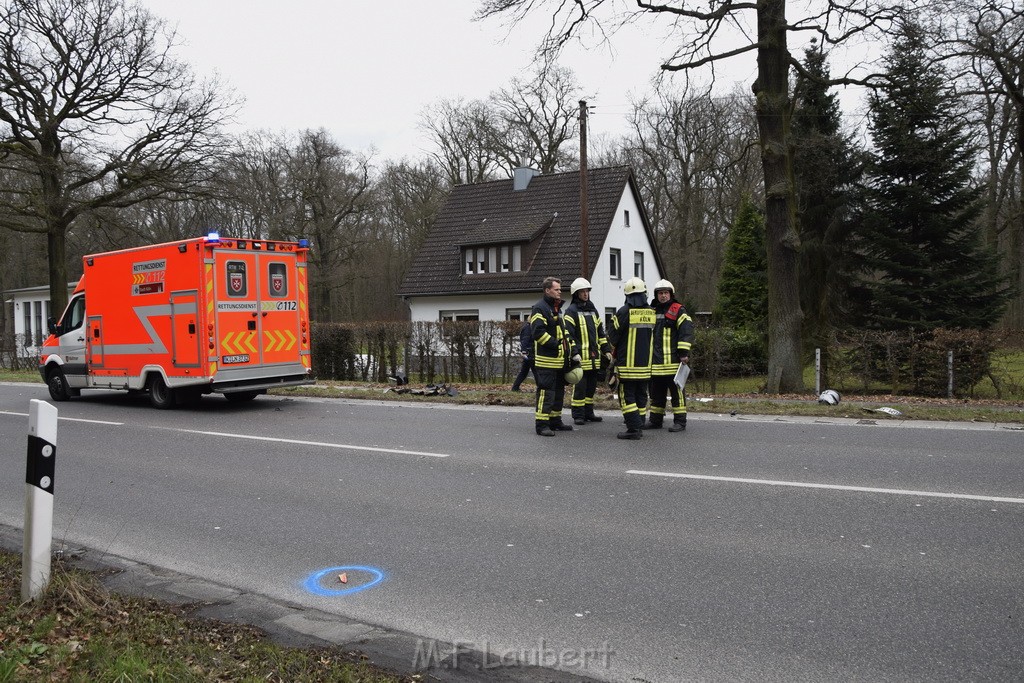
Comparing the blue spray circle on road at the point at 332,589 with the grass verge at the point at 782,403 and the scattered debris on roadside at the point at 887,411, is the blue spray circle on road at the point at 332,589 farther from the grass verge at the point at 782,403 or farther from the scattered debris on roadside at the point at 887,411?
the scattered debris on roadside at the point at 887,411

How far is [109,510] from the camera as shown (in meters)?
7.18

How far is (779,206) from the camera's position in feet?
53.6

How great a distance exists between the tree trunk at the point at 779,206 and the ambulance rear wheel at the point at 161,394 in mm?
11315

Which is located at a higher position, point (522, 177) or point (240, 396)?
point (522, 177)

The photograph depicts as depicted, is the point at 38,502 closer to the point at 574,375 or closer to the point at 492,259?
the point at 574,375

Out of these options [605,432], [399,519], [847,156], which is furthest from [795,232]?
[399,519]

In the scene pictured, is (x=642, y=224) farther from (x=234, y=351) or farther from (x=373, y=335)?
(x=234, y=351)

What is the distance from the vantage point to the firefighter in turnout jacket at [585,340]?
420 inches

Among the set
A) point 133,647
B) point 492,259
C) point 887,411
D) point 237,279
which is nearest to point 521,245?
point 492,259

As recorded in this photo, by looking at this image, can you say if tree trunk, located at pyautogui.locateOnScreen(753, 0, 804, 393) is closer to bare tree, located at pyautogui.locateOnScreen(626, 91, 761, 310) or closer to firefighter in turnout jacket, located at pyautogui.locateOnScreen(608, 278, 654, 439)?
Result: firefighter in turnout jacket, located at pyautogui.locateOnScreen(608, 278, 654, 439)

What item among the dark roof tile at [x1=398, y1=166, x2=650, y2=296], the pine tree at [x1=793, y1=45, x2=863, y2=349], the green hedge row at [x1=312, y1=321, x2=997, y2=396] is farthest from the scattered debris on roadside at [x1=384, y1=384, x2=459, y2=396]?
the dark roof tile at [x1=398, y1=166, x2=650, y2=296]

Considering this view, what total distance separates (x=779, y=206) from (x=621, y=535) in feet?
39.4

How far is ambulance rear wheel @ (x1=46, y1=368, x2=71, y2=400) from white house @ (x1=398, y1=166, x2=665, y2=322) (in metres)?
20.1

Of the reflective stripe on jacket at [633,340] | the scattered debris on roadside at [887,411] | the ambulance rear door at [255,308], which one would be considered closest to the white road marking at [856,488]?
the reflective stripe on jacket at [633,340]
